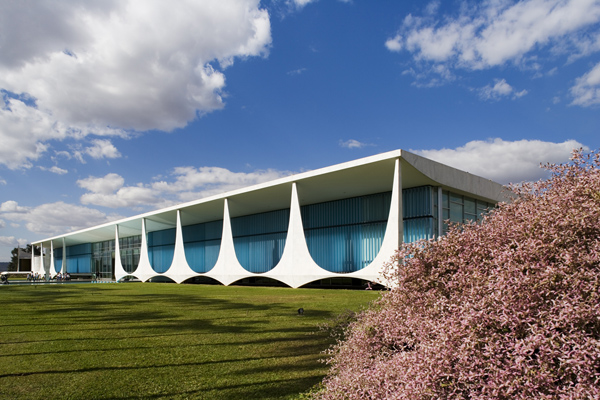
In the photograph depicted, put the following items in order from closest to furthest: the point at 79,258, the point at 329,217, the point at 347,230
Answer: the point at 347,230, the point at 329,217, the point at 79,258

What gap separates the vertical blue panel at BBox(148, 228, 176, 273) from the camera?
169ft

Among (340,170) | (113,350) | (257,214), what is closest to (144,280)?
(257,214)

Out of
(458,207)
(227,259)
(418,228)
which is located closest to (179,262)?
(227,259)

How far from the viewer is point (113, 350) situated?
24.3 feet

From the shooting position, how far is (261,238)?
38.7 m

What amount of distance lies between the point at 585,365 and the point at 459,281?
105 cm

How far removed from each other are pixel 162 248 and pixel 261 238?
20199 mm

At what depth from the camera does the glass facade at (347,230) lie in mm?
28375

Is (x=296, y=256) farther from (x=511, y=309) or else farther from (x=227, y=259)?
(x=511, y=309)

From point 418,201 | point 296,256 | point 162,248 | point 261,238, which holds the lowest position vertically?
point 162,248

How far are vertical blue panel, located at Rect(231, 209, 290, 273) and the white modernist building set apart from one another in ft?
0.30

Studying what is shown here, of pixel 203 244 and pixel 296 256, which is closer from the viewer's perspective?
pixel 296 256

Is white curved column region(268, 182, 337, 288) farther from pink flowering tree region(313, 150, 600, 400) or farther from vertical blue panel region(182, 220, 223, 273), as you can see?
pink flowering tree region(313, 150, 600, 400)

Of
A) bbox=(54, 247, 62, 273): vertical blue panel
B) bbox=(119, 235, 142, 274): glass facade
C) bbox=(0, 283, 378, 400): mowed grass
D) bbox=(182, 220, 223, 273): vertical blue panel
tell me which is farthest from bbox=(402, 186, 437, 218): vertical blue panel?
bbox=(54, 247, 62, 273): vertical blue panel
